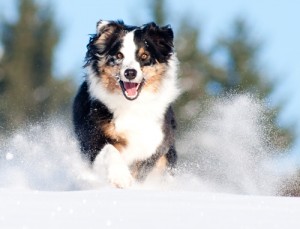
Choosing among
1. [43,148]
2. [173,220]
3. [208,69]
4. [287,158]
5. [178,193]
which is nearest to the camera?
[173,220]

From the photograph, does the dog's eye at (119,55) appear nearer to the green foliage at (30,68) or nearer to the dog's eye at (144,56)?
the dog's eye at (144,56)

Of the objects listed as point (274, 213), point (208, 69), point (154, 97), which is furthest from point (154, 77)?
point (208, 69)

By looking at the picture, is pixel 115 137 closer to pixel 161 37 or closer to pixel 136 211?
pixel 161 37

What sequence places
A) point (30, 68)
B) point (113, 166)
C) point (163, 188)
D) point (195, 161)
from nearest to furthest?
point (113, 166)
point (163, 188)
point (195, 161)
point (30, 68)

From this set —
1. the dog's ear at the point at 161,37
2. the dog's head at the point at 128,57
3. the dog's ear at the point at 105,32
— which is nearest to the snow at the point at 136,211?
the dog's head at the point at 128,57

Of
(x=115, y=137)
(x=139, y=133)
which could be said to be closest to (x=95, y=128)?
(x=115, y=137)

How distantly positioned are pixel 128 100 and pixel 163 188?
958mm

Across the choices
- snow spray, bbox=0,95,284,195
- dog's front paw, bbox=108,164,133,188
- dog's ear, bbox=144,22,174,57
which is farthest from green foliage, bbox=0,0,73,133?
dog's front paw, bbox=108,164,133,188

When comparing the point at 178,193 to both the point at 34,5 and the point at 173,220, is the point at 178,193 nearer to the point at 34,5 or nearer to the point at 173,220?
the point at 173,220

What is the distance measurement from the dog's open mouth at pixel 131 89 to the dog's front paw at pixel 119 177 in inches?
40.1

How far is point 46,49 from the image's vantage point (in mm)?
28984

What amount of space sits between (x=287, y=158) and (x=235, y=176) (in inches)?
56.2

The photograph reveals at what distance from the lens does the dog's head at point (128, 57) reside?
8164 millimetres

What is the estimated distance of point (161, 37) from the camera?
886 centimetres
